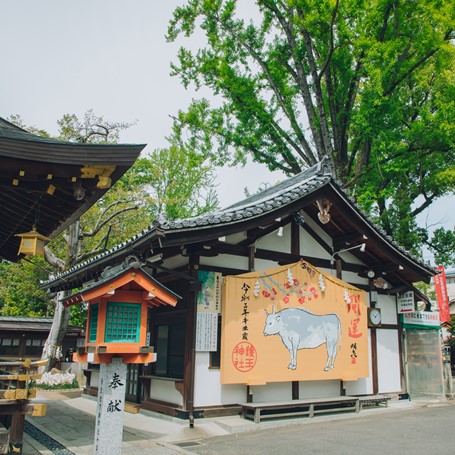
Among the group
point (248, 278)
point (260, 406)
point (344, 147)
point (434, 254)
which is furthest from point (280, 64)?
point (260, 406)

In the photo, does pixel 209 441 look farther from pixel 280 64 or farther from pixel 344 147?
pixel 280 64

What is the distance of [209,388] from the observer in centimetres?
1016

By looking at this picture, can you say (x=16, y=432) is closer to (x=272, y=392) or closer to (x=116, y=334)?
(x=116, y=334)

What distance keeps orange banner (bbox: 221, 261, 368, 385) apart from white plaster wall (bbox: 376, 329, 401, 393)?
1.11 meters

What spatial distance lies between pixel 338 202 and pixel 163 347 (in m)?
6.31

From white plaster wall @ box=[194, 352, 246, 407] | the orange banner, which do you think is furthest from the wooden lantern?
the orange banner

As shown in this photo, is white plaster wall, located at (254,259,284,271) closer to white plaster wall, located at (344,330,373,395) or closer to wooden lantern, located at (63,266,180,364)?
white plaster wall, located at (344,330,373,395)

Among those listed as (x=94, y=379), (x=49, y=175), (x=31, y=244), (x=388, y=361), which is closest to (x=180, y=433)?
(x=31, y=244)

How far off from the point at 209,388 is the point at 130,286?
4946mm

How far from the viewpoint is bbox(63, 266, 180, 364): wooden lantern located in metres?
5.93

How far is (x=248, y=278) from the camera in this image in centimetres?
1086

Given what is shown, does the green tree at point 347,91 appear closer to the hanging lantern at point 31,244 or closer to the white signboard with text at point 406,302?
the white signboard with text at point 406,302

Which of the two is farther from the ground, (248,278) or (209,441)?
(248,278)

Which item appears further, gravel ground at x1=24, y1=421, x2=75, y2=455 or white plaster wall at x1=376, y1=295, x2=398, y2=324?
white plaster wall at x1=376, y1=295, x2=398, y2=324
